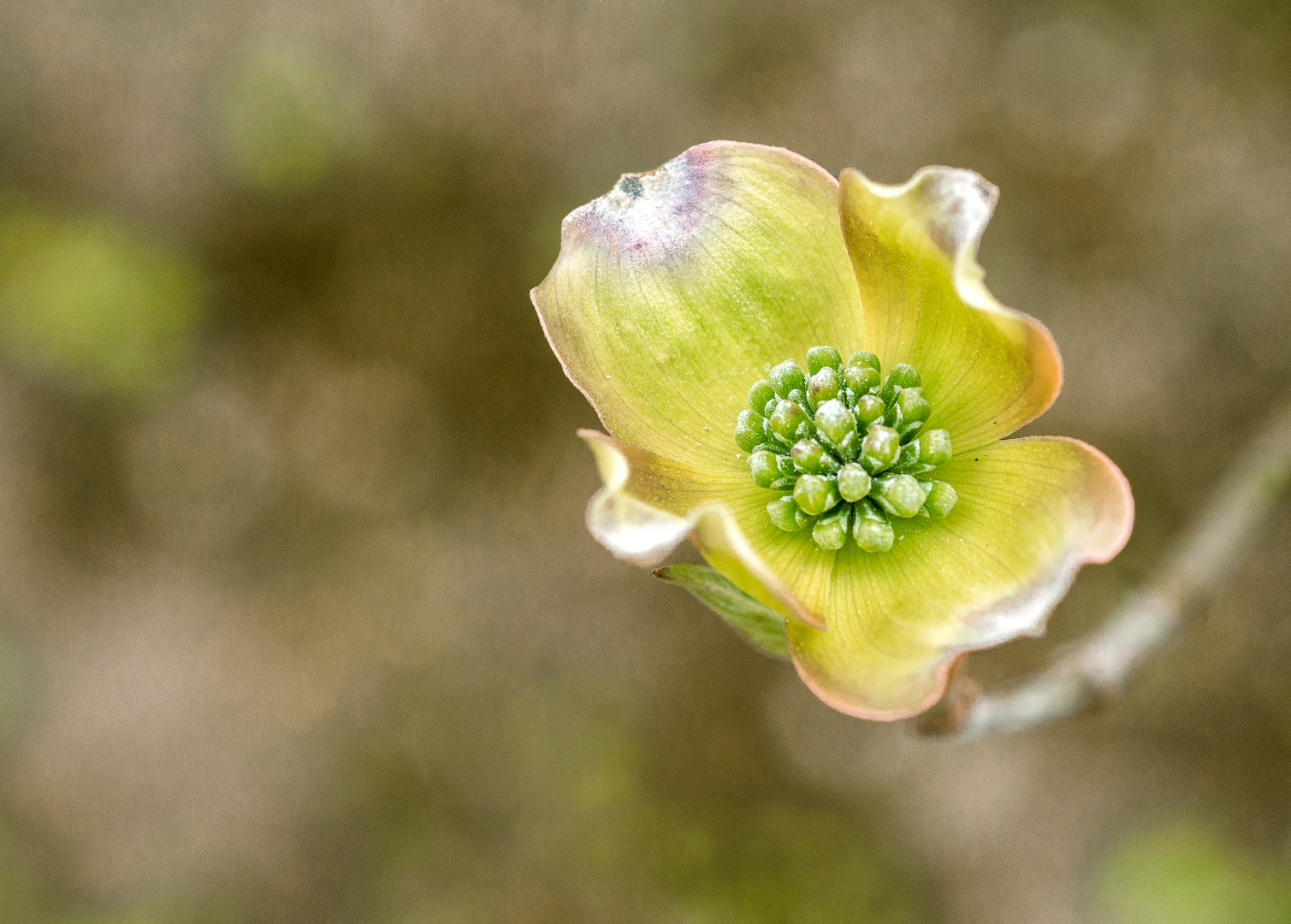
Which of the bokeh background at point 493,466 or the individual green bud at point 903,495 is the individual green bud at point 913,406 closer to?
the individual green bud at point 903,495

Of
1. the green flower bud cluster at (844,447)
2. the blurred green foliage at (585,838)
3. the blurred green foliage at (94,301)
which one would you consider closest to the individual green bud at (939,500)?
the green flower bud cluster at (844,447)

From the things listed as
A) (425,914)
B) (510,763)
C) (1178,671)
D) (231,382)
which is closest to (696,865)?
(510,763)

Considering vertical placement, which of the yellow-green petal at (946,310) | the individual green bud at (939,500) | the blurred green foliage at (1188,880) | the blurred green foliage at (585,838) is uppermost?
the yellow-green petal at (946,310)

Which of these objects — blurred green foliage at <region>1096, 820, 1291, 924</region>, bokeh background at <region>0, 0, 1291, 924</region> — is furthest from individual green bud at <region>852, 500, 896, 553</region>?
blurred green foliage at <region>1096, 820, 1291, 924</region>

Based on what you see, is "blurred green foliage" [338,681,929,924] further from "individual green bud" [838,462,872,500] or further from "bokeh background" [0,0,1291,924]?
"individual green bud" [838,462,872,500]

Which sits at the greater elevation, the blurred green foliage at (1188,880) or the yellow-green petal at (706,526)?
the yellow-green petal at (706,526)

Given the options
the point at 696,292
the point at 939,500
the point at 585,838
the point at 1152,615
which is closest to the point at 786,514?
the point at 939,500

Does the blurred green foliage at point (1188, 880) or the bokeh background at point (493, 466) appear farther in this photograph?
the bokeh background at point (493, 466)

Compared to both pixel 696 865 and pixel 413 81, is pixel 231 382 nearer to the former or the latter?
pixel 413 81
